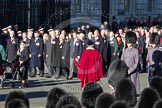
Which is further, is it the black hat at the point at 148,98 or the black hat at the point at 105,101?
the black hat at the point at 148,98

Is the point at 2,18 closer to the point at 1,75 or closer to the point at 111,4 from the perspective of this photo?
the point at 1,75

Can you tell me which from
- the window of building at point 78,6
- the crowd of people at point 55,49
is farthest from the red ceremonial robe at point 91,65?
the window of building at point 78,6

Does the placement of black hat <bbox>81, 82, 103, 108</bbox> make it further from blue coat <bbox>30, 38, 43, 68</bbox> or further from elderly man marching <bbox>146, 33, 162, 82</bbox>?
blue coat <bbox>30, 38, 43, 68</bbox>

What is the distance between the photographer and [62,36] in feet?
59.9

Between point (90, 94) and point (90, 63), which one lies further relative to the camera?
point (90, 63)

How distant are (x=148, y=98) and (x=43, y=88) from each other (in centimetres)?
601

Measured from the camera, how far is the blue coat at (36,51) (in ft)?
60.0

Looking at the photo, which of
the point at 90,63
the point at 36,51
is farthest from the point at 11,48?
the point at 90,63

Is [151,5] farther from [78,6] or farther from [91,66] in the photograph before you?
[91,66]

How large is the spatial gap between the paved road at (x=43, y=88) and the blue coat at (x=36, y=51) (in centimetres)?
47

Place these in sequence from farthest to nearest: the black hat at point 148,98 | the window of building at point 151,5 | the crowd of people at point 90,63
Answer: the window of building at point 151,5, the black hat at point 148,98, the crowd of people at point 90,63

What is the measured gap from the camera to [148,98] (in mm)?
10164

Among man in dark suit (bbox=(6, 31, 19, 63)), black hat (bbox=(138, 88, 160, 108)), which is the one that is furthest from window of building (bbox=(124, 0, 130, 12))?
black hat (bbox=(138, 88, 160, 108))

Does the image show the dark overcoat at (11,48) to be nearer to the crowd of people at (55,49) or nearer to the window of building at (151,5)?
the crowd of people at (55,49)
